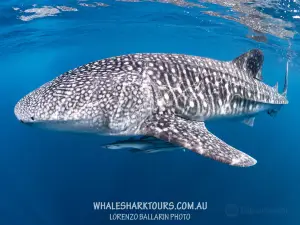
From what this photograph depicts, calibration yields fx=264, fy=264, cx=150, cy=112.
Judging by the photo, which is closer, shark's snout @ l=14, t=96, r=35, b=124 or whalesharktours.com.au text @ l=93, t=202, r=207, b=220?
shark's snout @ l=14, t=96, r=35, b=124

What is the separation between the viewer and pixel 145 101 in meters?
4.47

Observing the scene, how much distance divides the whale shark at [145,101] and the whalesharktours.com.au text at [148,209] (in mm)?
6359

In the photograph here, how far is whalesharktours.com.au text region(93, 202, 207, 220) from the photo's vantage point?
10398 millimetres

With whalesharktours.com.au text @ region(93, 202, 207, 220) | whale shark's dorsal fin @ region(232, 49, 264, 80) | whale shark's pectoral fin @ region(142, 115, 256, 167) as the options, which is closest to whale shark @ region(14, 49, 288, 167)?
whale shark's pectoral fin @ region(142, 115, 256, 167)

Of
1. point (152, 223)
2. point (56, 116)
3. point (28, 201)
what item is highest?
point (56, 116)

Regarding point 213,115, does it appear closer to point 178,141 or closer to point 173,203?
point 178,141

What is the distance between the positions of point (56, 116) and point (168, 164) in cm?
1036

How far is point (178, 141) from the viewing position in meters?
3.81

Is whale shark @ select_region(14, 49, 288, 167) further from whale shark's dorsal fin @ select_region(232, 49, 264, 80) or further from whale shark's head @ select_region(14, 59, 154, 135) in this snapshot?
whale shark's dorsal fin @ select_region(232, 49, 264, 80)

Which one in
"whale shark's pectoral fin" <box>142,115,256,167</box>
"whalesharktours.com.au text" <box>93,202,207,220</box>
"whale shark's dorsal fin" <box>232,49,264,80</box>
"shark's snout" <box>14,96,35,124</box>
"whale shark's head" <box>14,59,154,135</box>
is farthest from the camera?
"whalesharktours.com.au text" <box>93,202,207,220</box>

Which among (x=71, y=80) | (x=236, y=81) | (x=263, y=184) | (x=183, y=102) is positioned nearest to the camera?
(x=71, y=80)

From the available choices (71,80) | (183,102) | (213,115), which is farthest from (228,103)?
(71,80)

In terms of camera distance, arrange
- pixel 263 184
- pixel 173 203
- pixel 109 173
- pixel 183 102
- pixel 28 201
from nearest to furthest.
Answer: pixel 183 102
pixel 173 203
pixel 28 201
pixel 109 173
pixel 263 184

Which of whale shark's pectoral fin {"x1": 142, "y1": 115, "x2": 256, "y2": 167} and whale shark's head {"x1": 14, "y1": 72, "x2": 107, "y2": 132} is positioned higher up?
whale shark's head {"x1": 14, "y1": 72, "x2": 107, "y2": 132}
